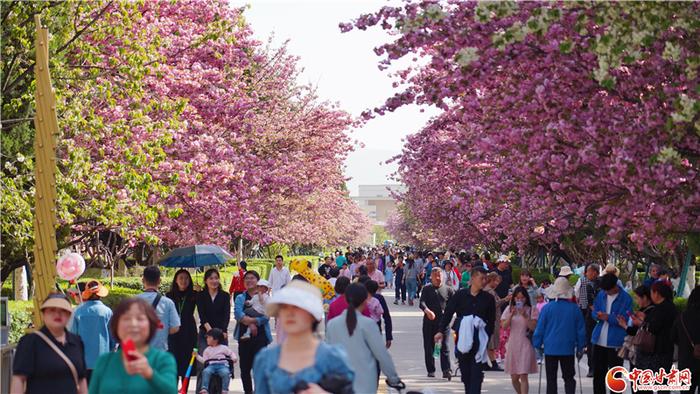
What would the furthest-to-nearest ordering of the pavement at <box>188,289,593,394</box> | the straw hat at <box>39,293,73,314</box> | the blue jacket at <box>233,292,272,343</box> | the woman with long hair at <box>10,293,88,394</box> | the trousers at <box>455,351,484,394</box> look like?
the pavement at <box>188,289,593,394</box>, the blue jacket at <box>233,292,272,343</box>, the trousers at <box>455,351,484,394</box>, the straw hat at <box>39,293,73,314</box>, the woman with long hair at <box>10,293,88,394</box>

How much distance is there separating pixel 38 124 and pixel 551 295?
593 centimetres

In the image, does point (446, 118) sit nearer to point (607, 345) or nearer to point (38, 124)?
point (607, 345)

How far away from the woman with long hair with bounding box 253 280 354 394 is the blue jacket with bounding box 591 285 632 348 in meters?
8.64

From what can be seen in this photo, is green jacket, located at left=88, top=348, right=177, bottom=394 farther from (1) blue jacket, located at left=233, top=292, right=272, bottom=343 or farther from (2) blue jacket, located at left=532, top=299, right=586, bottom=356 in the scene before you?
(1) blue jacket, located at left=233, top=292, right=272, bottom=343

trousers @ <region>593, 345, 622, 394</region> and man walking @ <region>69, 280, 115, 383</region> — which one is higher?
man walking @ <region>69, 280, 115, 383</region>

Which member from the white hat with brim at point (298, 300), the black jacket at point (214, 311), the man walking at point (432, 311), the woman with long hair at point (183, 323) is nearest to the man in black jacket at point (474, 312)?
the black jacket at point (214, 311)

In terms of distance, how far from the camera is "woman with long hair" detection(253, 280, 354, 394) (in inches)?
Answer: 260

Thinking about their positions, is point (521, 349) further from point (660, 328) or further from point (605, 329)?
point (660, 328)

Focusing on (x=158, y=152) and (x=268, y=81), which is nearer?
(x=158, y=152)

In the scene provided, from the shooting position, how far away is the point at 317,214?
213ft

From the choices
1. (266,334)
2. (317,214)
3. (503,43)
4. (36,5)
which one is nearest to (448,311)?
(266,334)

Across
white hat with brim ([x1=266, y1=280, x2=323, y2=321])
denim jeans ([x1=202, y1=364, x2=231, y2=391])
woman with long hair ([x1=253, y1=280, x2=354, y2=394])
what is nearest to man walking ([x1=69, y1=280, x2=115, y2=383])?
denim jeans ([x1=202, y1=364, x2=231, y2=391])

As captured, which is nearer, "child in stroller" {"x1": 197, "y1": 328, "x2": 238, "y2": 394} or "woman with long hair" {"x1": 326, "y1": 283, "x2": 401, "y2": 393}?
"woman with long hair" {"x1": 326, "y1": 283, "x2": 401, "y2": 393}

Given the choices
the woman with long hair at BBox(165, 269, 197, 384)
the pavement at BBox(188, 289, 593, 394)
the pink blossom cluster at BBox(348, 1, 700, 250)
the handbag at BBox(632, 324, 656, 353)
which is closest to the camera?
the pink blossom cluster at BBox(348, 1, 700, 250)
